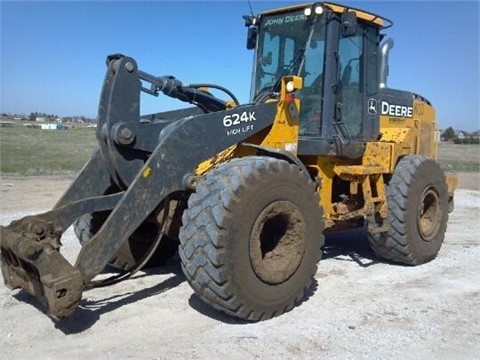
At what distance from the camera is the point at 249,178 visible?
4285 mm

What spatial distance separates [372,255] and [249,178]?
350cm

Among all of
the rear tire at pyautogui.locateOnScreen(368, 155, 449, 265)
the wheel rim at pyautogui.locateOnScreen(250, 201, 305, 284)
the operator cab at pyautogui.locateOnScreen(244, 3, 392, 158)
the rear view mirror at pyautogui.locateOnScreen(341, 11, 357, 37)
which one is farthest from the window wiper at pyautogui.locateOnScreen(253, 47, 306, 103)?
the rear tire at pyautogui.locateOnScreen(368, 155, 449, 265)

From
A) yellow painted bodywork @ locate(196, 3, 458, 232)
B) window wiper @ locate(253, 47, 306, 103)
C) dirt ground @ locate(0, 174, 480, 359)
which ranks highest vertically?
window wiper @ locate(253, 47, 306, 103)

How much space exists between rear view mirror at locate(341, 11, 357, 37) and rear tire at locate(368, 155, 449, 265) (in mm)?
1870

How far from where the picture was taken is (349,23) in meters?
5.77

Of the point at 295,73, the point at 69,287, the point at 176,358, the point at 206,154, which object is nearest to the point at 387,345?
the point at 176,358

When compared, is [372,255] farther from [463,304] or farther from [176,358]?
[176,358]

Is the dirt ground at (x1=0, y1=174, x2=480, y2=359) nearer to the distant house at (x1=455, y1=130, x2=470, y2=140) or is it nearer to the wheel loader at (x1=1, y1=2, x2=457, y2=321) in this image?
the wheel loader at (x1=1, y1=2, x2=457, y2=321)

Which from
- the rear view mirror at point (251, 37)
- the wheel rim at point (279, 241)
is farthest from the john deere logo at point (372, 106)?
the wheel rim at point (279, 241)

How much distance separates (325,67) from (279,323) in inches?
117

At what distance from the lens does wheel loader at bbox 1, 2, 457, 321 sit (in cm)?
410

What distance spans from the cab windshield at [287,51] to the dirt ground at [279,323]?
7.65ft

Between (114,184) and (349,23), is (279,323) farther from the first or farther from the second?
(349,23)

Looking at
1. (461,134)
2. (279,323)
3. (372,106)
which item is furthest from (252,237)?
(461,134)
